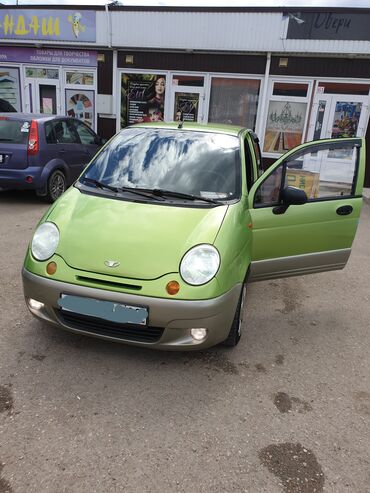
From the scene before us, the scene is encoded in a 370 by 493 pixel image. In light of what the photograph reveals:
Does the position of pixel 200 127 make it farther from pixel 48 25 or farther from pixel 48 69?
pixel 48 69

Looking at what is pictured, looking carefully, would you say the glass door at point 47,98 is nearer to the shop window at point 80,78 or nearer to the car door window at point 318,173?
the shop window at point 80,78

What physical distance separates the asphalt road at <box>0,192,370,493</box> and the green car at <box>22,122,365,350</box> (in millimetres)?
293

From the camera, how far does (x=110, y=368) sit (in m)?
2.99

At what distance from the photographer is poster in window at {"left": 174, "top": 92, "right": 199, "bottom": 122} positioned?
12.1 m

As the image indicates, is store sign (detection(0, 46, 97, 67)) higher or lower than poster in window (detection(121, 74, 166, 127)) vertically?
higher

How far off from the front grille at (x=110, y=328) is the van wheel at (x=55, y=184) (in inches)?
202

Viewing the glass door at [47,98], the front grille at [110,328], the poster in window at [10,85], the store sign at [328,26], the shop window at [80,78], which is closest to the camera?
the front grille at [110,328]

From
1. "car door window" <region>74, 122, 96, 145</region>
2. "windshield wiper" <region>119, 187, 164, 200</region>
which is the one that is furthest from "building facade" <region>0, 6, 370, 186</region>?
"windshield wiper" <region>119, 187, 164, 200</region>

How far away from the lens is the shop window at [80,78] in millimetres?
12555

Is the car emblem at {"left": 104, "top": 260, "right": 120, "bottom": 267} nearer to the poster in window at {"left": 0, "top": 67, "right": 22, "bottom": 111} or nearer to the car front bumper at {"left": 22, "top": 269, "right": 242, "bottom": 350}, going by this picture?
the car front bumper at {"left": 22, "top": 269, "right": 242, "bottom": 350}

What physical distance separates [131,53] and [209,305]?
11.1 m

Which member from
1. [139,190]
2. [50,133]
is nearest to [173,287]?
[139,190]

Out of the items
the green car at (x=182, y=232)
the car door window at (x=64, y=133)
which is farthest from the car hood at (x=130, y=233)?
the car door window at (x=64, y=133)

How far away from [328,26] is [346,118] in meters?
2.32
